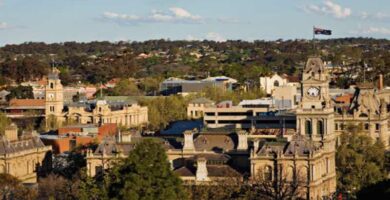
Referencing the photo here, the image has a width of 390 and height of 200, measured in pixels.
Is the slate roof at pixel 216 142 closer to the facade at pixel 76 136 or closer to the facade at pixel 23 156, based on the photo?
the facade at pixel 23 156

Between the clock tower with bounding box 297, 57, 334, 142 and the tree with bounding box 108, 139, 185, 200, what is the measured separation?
28.4 meters

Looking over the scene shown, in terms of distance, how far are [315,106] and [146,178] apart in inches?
1246

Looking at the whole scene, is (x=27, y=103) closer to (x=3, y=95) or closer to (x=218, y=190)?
(x=3, y=95)

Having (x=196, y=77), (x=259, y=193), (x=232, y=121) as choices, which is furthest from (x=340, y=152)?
(x=196, y=77)

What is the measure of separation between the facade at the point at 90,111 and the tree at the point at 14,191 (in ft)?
163

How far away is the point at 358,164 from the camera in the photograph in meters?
81.2

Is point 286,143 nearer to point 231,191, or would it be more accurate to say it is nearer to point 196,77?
point 231,191

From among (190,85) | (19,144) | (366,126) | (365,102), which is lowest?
(366,126)

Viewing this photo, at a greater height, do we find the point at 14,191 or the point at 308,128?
the point at 308,128

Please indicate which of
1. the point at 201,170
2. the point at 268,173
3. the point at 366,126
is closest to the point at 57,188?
the point at 201,170

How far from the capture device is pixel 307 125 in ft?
288

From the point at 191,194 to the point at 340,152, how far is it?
18571 millimetres

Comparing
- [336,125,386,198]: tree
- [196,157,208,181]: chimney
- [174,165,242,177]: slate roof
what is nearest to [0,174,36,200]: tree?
[174,165,242,177]: slate roof

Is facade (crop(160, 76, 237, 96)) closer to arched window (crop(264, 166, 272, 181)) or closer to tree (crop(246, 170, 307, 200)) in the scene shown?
arched window (crop(264, 166, 272, 181))
